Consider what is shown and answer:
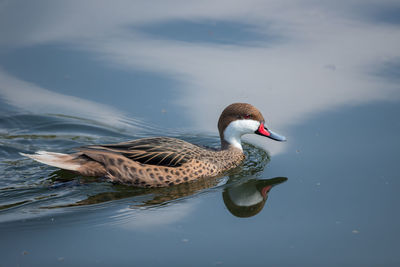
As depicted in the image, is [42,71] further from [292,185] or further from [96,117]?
[292,185]

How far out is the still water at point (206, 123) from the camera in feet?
20.7

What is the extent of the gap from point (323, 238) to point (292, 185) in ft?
4.36

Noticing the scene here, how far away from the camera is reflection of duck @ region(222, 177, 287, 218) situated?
7121 millimetres

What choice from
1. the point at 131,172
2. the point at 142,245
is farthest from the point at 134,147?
the point at 142,245

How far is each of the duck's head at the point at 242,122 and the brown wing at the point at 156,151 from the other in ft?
2.63

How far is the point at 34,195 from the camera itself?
7.51m

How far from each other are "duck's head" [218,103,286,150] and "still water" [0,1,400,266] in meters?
0.42

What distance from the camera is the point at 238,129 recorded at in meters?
8.77

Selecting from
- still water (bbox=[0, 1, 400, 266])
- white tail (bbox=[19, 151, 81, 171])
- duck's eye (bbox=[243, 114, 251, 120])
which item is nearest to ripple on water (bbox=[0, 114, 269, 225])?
still water (bbox=[0, 1, 400, 266])

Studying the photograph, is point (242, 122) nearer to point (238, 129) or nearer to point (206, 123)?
point (238, 129)

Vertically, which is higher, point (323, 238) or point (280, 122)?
point (280, 122)

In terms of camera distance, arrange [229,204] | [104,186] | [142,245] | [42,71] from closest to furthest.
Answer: [142,245]
[229,204]
[104,186]
[42,71]

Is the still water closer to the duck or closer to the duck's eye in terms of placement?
the duck

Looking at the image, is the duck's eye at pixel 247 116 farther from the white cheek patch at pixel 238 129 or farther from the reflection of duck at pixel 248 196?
the reflection of duck at pixel 248 196
